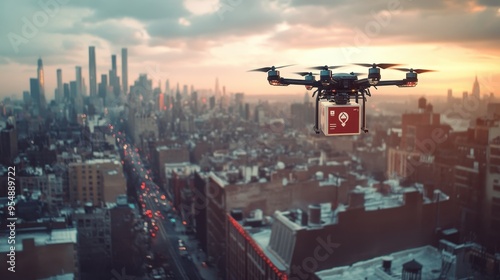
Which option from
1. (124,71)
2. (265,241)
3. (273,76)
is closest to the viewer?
(273,76)

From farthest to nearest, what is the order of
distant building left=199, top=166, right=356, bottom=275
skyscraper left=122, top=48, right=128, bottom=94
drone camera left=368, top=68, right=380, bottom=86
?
skyscraper left=122, top=48, right=128, bottom=94, distant building left=199, top=166, right=356, bottom=275, drone camera left=368, top=68, right=380, bottom=86

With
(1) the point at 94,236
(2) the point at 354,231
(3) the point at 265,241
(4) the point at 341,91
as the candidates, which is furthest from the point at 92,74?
(4) the point at 341,91

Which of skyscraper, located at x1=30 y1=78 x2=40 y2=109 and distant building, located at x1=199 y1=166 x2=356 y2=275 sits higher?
skyscraper, located at x1=30 y1=78 x2=40 y2=109

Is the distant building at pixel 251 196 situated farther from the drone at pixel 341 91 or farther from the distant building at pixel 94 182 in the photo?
the drone at pixel 341 91

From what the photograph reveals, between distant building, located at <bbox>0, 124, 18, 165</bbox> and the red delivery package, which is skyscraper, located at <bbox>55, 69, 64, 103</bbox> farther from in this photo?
the red delivery package

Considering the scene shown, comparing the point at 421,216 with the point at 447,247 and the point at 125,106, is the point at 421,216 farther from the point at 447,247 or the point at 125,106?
the point at 125,106

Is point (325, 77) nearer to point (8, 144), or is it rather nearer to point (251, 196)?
point (8, 144)

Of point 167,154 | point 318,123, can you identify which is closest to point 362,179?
point 167,154

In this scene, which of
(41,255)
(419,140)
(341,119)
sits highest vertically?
(341,119)

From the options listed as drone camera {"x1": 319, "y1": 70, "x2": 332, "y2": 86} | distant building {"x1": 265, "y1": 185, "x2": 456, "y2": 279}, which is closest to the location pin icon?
drone camera {"x1": 319, "y1": 70, "x2": 332, "y2": 86}

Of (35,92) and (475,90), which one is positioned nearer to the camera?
(475,90)

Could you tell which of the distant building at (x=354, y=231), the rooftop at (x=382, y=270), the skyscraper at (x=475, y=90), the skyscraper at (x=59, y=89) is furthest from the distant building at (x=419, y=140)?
the skyscraper at (x=59, y=89)
